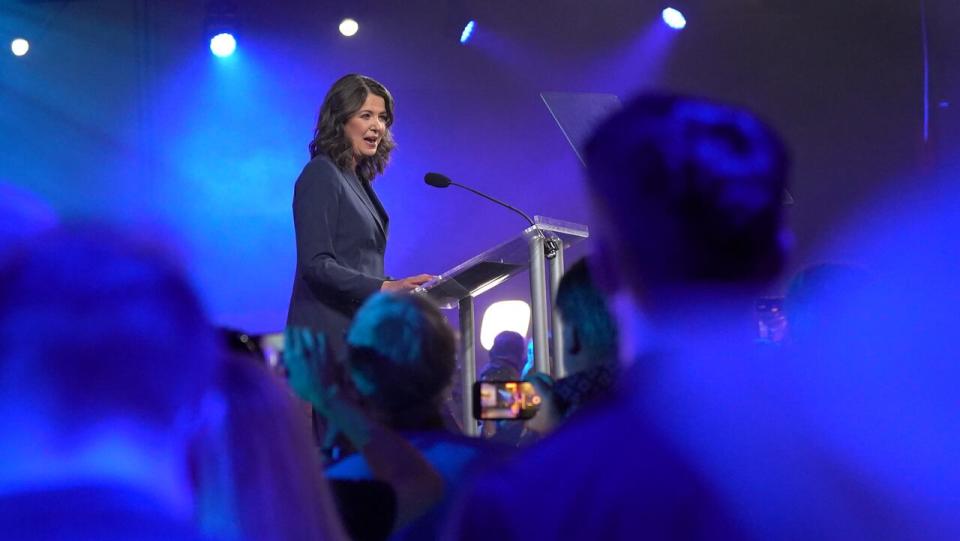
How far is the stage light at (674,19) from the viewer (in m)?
8.12

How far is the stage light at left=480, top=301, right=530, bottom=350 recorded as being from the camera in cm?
709

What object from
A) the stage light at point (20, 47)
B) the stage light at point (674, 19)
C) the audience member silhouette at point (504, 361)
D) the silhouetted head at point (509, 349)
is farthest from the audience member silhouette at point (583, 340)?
the stage light at point (20, 47)

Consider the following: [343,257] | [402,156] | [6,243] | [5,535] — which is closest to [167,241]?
[6,243]

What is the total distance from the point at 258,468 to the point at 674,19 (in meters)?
7.72

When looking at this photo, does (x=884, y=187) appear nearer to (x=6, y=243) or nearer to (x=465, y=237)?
(x=465, y=237)

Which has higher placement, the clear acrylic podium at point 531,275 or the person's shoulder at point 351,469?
the clear acrylic podium at point 531,275

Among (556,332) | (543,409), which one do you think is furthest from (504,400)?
(556,332)

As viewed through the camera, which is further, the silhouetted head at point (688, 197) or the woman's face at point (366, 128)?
the woman's face at point (366, 128)

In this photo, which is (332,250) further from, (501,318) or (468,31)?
(468,31)

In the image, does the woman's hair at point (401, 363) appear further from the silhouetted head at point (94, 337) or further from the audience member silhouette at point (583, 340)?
the silhouetted head at point (94, 337)

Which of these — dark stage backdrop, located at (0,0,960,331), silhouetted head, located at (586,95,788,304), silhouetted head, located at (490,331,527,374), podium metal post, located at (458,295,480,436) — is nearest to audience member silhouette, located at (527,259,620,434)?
silhouetted head, located at (586,95,788,304)

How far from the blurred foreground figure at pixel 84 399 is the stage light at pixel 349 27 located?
780cm

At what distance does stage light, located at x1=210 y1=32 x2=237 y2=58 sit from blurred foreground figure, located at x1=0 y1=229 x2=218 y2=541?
7900 millimetres

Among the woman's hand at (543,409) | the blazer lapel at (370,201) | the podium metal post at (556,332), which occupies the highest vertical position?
the blazer lapel at (370,201)
